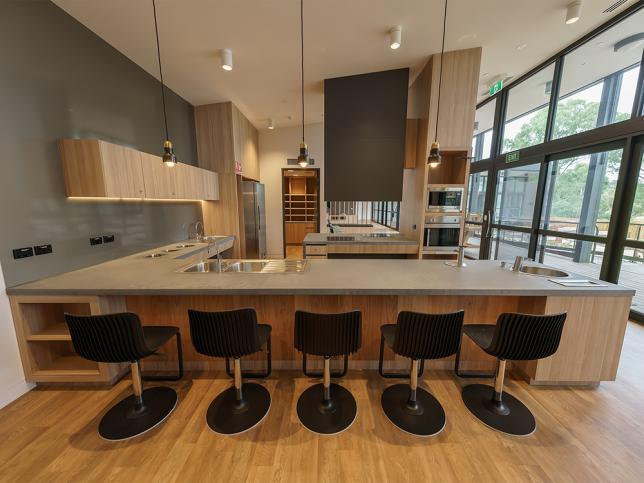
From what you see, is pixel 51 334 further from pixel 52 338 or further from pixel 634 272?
pixel 634 272

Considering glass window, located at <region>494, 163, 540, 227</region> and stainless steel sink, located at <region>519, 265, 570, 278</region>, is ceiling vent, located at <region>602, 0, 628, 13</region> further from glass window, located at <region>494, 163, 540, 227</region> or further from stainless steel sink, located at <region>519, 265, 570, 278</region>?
stainless steel sink, located at <region>519, 265, 570, 278</region>

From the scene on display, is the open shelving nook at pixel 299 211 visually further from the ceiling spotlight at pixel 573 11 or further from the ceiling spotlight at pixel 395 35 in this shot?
the ceiling spotlight at pixel 573 11

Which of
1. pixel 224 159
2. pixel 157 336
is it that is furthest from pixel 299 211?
pixel 157 336

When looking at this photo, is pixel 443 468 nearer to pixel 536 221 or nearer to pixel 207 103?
pixel 536 221

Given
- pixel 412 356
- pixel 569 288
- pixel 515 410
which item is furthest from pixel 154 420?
pixel 569 288

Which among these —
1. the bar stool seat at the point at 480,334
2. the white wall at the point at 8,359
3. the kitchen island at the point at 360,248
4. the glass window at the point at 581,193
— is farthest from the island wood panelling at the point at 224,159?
the glass window at the point at 581,193

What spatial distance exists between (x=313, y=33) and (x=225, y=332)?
2993mm

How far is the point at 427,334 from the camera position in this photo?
151cm

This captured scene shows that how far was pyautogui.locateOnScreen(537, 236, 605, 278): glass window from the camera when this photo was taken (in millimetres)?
3355

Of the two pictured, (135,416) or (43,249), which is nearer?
(135,416)

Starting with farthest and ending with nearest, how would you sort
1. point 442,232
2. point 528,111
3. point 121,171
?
point 528,111, point 442,232, point 121,171

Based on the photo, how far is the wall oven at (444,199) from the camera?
336 cm

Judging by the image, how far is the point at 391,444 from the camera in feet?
5.07

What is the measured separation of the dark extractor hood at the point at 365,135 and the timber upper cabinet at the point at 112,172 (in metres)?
2.16
